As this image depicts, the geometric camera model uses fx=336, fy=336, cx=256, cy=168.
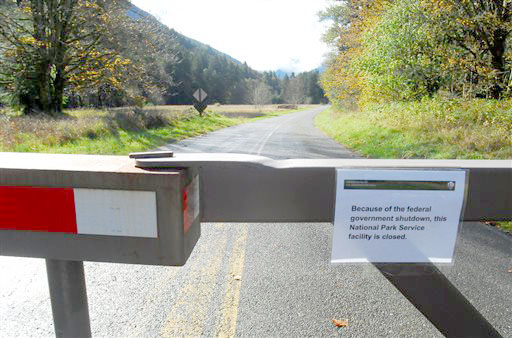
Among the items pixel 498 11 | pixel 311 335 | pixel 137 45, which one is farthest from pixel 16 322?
pixel 137 45

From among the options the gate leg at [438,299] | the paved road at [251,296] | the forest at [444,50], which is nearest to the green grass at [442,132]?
the forest at [444,50]

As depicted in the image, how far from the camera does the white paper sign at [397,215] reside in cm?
105

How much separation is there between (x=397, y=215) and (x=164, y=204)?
74 cm

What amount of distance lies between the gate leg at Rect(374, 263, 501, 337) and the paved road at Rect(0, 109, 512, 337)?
2.30 ft

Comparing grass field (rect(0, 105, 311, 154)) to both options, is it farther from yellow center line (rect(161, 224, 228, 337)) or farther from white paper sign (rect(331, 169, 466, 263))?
white paper sign (rect(331, 169, 466, 263))

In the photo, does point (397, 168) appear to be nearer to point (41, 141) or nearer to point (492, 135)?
point (492, 135)

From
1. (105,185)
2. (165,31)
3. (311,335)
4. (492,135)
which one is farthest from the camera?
(165,31)

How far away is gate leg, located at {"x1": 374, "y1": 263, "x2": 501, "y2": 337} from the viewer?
1.18 meters

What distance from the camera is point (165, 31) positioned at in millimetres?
20297

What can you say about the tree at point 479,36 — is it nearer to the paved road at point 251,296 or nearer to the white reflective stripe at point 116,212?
the paved road at point 251,296

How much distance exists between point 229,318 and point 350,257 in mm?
1624

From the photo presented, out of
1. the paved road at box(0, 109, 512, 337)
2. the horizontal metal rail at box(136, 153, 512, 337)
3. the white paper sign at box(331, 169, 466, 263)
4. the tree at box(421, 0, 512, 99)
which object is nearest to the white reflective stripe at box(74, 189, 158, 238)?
the horizontal metal rail at box(136, 153, 512, 337)

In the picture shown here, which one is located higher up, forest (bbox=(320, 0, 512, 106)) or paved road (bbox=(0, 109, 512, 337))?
forest (bbox=(320, 0, 512, 106))

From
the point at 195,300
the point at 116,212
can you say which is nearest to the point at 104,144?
the point at 195,300
